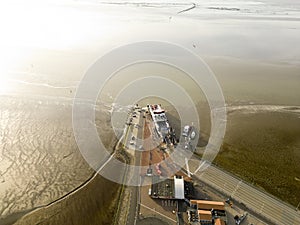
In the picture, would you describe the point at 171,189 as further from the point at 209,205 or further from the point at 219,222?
the point at 219,222

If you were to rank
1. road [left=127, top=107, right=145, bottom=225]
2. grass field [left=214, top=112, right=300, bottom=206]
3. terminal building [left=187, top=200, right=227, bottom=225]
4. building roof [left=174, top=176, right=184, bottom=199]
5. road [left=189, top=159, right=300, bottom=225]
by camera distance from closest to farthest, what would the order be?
1. terminal building [left=187, top=200, right=227, bottom=225]
2. road [left=127, top=107, right=145, bottom=225]
3. road [left=189, top=159, right=300, bottom=225]
4. building roof [left=174, top=176, right=184, bottom=199]
5. grass field [left=214, top=112, right=300, bottom=206]

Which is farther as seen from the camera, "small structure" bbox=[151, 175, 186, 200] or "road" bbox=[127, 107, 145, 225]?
"small structure" bbox=[151, 175, 186, 200]

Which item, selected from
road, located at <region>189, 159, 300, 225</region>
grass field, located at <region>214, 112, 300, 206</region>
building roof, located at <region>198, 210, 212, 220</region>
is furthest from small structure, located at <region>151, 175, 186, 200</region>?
grass field, located at <region>214, 112, 300, 206</region>

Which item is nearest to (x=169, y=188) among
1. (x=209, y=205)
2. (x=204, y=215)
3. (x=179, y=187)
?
(x=179, y=187)

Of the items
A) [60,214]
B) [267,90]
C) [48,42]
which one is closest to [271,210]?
[60,214]

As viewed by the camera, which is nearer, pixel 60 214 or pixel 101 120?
pixel 60 214

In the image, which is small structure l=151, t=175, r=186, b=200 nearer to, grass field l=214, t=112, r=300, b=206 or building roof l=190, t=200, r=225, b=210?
building roof l=190, t=200, r=225, b=210

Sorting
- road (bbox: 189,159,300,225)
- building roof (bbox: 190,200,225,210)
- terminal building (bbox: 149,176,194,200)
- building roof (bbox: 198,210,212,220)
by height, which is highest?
terminal building (bbox: 149,176,194,200)

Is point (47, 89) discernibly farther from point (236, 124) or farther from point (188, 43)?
point (188, 43)
